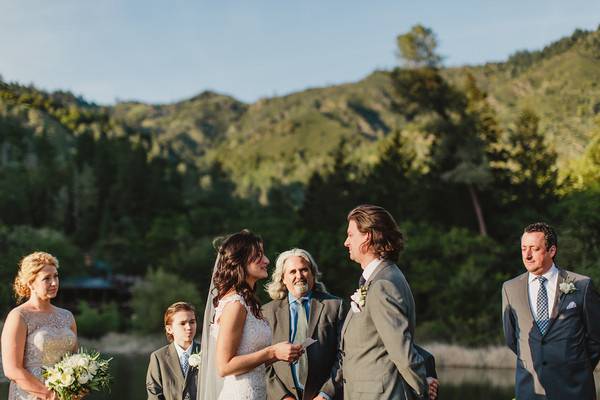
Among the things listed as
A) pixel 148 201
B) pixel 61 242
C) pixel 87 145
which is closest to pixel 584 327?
pixel 61 242

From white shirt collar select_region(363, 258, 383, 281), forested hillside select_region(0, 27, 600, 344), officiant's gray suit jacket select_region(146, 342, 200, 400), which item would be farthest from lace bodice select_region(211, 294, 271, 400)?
forested hillside select_region(0, 27, 600, 344)

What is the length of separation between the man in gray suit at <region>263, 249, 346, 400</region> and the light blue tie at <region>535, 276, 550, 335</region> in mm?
1422

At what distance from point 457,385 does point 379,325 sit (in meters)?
19.0

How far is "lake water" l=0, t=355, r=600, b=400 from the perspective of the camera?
20406 mm

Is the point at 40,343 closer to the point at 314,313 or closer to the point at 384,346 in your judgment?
the point at 314,313

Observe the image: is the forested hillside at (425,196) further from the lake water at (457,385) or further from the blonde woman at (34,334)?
the blonde woman at (34,334)

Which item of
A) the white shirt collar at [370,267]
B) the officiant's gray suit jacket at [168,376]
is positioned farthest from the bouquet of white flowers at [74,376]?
the white shirt collar at [370,267]

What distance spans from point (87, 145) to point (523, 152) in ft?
169

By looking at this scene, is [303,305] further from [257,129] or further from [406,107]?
[257,129]

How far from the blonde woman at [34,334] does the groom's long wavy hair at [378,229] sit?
7.32 feet

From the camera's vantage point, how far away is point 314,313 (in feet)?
20.0

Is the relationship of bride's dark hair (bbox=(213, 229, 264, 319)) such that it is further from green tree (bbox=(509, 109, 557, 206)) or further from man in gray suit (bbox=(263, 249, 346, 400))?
green tree (bbox=(509, 109, 557, 206))

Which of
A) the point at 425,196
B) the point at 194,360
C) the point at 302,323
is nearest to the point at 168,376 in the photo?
the point at 194,360

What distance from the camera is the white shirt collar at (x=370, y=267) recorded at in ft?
14.8
